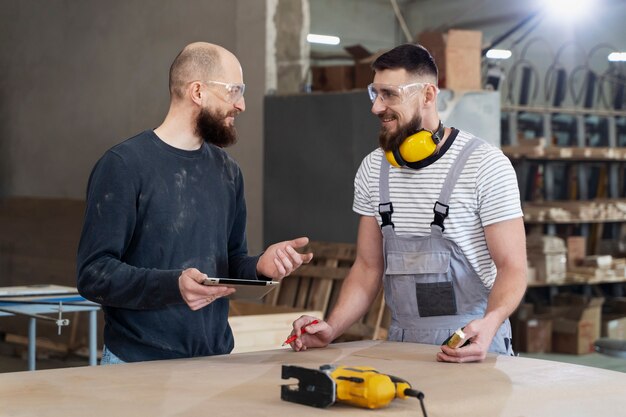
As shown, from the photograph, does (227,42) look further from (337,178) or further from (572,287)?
(572,287)

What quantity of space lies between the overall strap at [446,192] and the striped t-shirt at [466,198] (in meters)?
0.01

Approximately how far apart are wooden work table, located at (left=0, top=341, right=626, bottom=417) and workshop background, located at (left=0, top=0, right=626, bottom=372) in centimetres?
319

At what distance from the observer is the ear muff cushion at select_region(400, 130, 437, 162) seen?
3.08m

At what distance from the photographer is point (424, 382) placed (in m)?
2.41

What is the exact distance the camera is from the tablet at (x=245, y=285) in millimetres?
2525

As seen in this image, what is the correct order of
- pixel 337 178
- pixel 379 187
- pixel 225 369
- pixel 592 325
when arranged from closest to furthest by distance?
1. pixel 225 369
2. pixel 379 187
3. pixel 337 178
4. pixel 592 325

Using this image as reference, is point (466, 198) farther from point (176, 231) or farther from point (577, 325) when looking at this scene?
point (577, 325)

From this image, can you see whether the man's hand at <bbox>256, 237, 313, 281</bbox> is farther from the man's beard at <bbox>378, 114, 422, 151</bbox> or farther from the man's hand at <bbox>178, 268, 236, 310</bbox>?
the man's beard at <bbox>378, 114, 422, 151</bbox>

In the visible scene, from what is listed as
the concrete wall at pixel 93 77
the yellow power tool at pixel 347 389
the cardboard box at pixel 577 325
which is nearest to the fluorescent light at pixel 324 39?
the concrete wall at pixel 93 77

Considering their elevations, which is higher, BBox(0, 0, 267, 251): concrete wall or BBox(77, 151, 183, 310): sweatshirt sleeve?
BBox(0, 0, 267, 251): concrete wall

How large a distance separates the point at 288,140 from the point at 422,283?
4513 millimetres

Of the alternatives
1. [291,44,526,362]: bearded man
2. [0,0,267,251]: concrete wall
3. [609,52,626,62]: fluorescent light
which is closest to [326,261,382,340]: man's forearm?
[291,44,526,362]: bearded man

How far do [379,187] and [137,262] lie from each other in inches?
33.1

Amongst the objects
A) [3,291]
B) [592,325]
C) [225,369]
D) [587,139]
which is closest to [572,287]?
[592,325]
